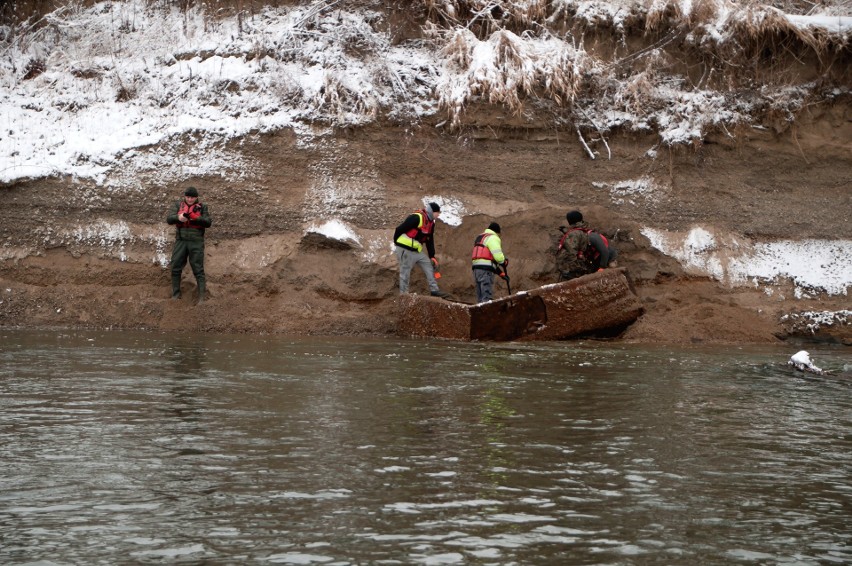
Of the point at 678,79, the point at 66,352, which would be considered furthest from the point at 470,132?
the point at 66,352

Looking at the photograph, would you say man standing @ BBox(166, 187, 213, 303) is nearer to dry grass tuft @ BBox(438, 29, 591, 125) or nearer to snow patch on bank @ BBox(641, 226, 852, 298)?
dry grass tuft @ BBox(438, 29, 591, 125)

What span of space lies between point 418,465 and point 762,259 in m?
12.3

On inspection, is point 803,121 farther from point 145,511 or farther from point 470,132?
point 145,511

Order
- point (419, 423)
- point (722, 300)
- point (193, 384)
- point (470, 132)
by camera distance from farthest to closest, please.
→ point (470, 132) → point (722, 300) → point (193, 384) → point (419, 423)

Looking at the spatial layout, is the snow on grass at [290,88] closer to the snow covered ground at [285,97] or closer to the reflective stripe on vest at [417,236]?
the snow covered ground at [285,97]

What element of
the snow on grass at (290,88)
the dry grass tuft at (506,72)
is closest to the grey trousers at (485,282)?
the dry grass tuft at (506,72)

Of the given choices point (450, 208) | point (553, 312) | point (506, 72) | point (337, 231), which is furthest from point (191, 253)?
point (506, 72)

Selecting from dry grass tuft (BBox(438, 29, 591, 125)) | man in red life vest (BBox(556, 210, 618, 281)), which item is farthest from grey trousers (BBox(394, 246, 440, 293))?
dry grass tuft (BBox(438, 29, 591, 125))

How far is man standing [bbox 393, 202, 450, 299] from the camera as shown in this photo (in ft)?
51.9

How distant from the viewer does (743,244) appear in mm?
17172

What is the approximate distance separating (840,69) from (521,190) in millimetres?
5936

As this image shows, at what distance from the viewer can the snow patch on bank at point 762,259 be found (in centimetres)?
1684

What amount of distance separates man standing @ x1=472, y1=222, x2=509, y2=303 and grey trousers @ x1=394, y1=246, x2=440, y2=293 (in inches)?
26.3

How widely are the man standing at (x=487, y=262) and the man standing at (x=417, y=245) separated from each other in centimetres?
67
